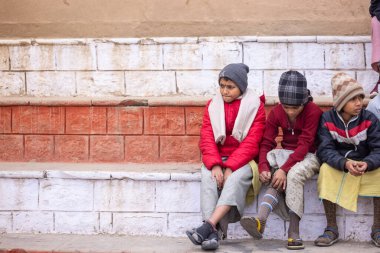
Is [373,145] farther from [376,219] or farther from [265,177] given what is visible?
[265,177]

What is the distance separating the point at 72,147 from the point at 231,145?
6.03 feet

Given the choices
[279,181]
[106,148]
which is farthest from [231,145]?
[106,148]

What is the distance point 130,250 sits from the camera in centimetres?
629

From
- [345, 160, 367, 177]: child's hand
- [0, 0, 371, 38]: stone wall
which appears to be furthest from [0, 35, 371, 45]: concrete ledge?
[345, 160, 367, 177]: child's hand

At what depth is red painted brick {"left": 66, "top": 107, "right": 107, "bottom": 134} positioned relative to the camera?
774 cm

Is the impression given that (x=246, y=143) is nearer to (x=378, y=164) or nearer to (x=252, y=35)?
(x=378, y=164)

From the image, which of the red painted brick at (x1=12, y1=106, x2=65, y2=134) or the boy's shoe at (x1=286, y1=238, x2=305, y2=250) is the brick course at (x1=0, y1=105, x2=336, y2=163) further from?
the boy's shoe at (x1=286, y1=238, x2=305, y2=250)

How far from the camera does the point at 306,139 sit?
654cm

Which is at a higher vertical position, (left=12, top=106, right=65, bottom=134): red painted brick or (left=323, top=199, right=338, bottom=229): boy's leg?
(left=12, top=106, right=65, bottom=134): red painted brick

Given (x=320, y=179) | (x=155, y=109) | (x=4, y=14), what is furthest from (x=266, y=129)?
(x=4, y=14)

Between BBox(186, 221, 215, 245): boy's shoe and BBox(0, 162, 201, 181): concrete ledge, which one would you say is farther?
BBox(0, 162, 201, 181): concrete ledge

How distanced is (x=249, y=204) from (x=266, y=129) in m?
0.66

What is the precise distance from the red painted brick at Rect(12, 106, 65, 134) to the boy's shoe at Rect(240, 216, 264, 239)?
8.18ft

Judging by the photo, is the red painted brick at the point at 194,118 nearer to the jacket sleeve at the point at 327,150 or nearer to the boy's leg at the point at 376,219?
the jacket sleeve at the point at 327,150
